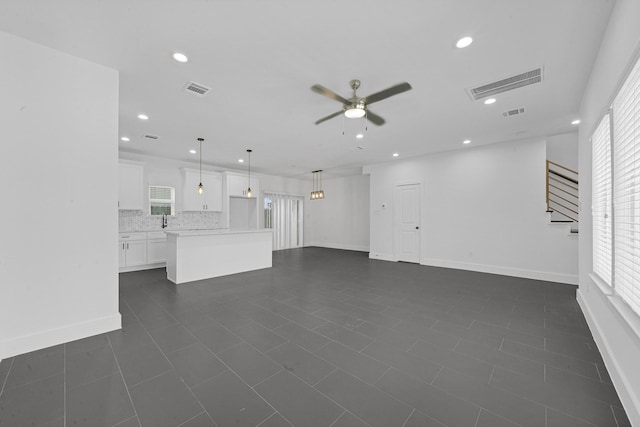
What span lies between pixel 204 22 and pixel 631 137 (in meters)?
3.21

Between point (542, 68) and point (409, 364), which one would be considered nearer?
point (409, 364)

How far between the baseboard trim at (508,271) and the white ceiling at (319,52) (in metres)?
2.79

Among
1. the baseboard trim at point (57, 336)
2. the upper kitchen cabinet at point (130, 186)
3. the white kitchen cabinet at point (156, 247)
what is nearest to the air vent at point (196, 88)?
the baseboard trim at point (57, 336)

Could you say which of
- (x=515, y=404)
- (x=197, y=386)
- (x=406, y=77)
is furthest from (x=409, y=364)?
(x=406, y=77)

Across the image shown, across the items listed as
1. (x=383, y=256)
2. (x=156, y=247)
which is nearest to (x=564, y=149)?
(x=383, y=256)

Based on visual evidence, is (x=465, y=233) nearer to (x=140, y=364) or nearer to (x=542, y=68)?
(x=542, y=68)

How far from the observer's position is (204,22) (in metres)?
2.04

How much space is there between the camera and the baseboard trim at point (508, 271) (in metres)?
4.70

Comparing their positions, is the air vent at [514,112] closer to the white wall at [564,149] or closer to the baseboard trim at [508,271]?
the white wall at [564,149]

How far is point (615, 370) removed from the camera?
186cm

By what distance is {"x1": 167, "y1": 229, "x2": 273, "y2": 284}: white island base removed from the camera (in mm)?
4656

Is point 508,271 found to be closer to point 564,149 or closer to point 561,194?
point 561,194

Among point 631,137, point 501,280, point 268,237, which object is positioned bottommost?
point 501,280

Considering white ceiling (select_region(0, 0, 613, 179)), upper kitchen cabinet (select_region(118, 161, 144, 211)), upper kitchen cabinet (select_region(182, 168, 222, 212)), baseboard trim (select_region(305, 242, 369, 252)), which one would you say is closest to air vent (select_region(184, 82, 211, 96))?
white ceiling (select_region(0, 0, 613, 179))
